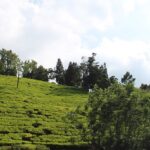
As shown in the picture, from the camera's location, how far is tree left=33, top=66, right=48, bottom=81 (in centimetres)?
16338

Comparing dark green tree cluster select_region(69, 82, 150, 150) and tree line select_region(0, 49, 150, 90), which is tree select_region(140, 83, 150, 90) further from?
dark green tree cluster select_region(69, 82, 150, 150)

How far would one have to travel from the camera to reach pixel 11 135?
67.7m

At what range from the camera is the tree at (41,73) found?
6432 inches

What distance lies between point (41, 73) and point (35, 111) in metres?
78.1

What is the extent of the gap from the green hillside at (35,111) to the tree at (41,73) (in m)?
30.8

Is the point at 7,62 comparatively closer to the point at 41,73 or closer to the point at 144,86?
the point at 41,73

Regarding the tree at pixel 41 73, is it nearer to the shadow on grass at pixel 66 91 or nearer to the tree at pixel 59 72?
the tree at pixel 59 72

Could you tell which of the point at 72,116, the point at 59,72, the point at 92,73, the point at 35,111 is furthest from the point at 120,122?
the point at 59,72

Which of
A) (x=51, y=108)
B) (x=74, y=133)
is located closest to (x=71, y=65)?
(x=51, y=108)

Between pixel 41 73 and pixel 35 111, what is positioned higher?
pixel 41 73

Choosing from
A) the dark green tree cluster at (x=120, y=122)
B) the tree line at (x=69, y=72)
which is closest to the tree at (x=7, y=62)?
the tree line at (x=69, y=72)

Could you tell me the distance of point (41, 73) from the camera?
544 feet

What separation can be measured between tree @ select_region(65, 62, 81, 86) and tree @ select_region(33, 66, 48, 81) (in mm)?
8655

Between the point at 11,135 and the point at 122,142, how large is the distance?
2281 centimetres
